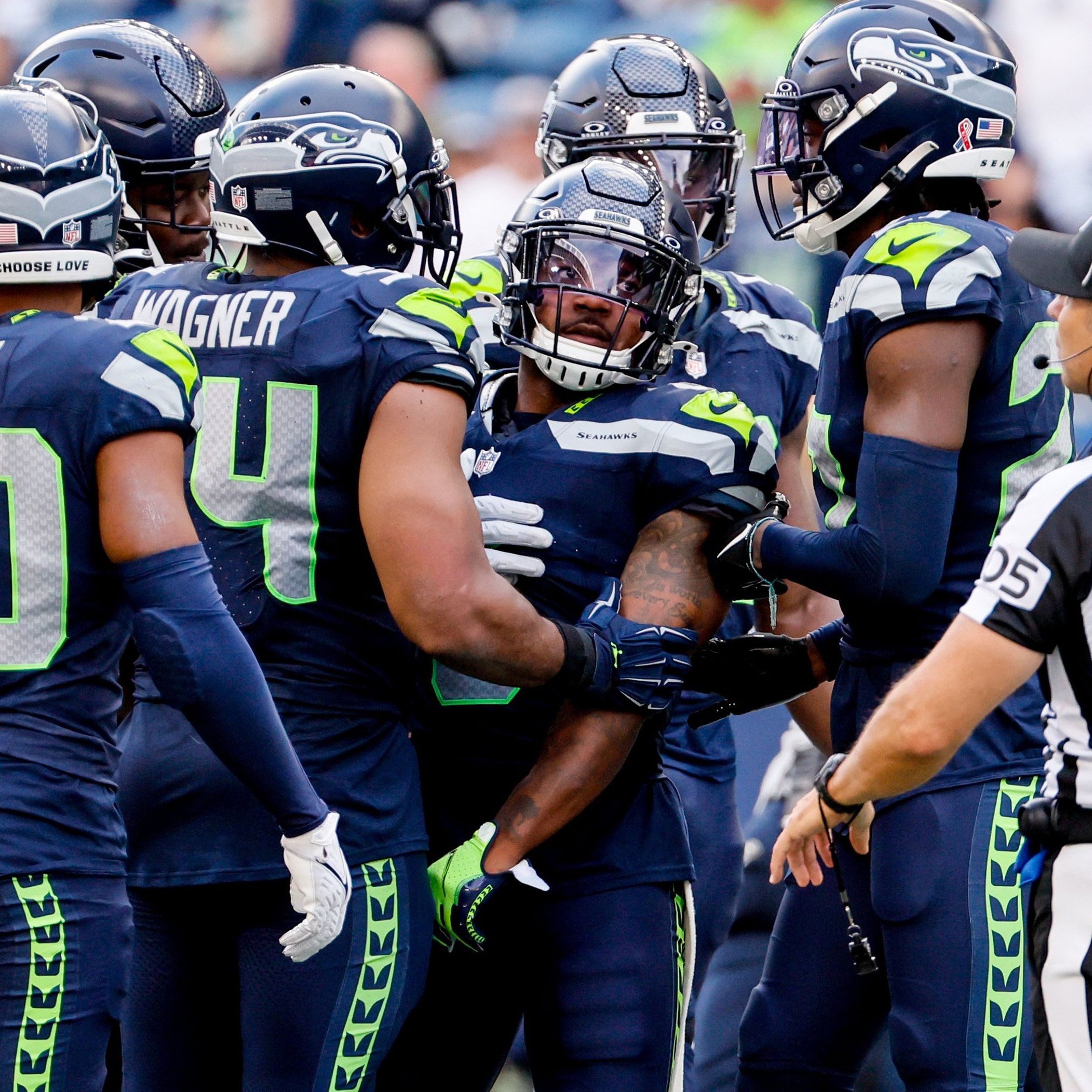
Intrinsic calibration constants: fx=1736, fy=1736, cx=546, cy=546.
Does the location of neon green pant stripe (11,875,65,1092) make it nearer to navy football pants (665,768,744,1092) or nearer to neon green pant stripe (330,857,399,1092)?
neon green pant stripe (330,857,399,1092)

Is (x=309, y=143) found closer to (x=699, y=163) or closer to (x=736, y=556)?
(x=736, y=556)

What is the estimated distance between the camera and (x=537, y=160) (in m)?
7.24

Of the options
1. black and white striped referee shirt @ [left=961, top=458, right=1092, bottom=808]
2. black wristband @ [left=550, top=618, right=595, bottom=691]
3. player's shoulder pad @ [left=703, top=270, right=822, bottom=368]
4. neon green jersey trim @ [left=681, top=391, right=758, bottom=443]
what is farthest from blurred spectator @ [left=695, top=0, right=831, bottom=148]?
black and white striped referee shirt @ [left=961, top=458, right=1092, bottom=808]

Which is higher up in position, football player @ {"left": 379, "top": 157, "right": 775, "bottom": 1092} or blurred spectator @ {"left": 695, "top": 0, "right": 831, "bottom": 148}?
blurred spectator @ {"left": 695, "top": 0, "right": 831, "bottom": 148}

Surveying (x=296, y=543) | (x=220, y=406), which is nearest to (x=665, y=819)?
(x=296, y=543)

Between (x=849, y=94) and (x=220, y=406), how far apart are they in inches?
54.5

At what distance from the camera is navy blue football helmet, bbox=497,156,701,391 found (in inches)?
122

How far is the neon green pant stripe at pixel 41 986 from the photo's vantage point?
2.38 m

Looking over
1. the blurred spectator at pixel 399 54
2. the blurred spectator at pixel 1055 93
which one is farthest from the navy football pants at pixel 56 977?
the blurred spectator at pixel 399 54

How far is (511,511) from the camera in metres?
3.01

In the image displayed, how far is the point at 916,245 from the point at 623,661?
0.88m

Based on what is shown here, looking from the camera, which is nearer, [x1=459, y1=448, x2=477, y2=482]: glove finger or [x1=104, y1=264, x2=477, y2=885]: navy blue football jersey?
[x1=104, y1=264, x2=477, y2=885]: navy blue football jersey

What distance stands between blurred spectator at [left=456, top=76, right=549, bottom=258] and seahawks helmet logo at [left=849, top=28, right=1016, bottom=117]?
395 cm

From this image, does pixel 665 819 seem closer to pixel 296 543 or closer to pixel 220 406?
pixel 296 543
